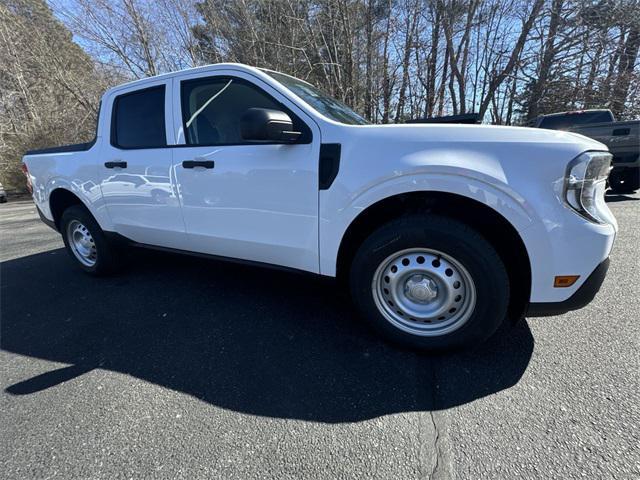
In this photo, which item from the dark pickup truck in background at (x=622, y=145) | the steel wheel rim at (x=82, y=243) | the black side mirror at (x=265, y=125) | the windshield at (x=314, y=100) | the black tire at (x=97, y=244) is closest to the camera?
the black side mirror at (x=265, y=125)

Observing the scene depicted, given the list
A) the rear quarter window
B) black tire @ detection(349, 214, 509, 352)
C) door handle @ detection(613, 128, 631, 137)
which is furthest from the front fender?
door handle @ detection(613, 128, 631, 137)

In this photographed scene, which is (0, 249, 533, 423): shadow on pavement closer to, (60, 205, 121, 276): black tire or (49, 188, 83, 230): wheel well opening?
(60, 205, 121, 276): black tire

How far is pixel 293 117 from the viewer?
2207 mm

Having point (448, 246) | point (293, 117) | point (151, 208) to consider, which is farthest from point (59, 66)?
point (448, 246)

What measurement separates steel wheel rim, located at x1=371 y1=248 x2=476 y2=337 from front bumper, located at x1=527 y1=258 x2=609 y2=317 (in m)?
0.34

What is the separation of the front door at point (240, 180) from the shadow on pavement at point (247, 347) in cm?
48

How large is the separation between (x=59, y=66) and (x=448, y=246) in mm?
21133

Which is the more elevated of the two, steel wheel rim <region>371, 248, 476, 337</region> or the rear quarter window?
the rear quarter window

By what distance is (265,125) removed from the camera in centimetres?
195

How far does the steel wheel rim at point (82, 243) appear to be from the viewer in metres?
3.71

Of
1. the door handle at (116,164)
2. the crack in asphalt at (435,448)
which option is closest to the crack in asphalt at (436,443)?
the crack in asphalt at (435,448)

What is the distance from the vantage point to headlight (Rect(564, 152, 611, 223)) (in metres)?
1.66

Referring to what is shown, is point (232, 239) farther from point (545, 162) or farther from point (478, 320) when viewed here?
point (545, 162)

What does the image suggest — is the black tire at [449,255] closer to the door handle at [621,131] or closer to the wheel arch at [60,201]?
the wheel arch at [60,201]
